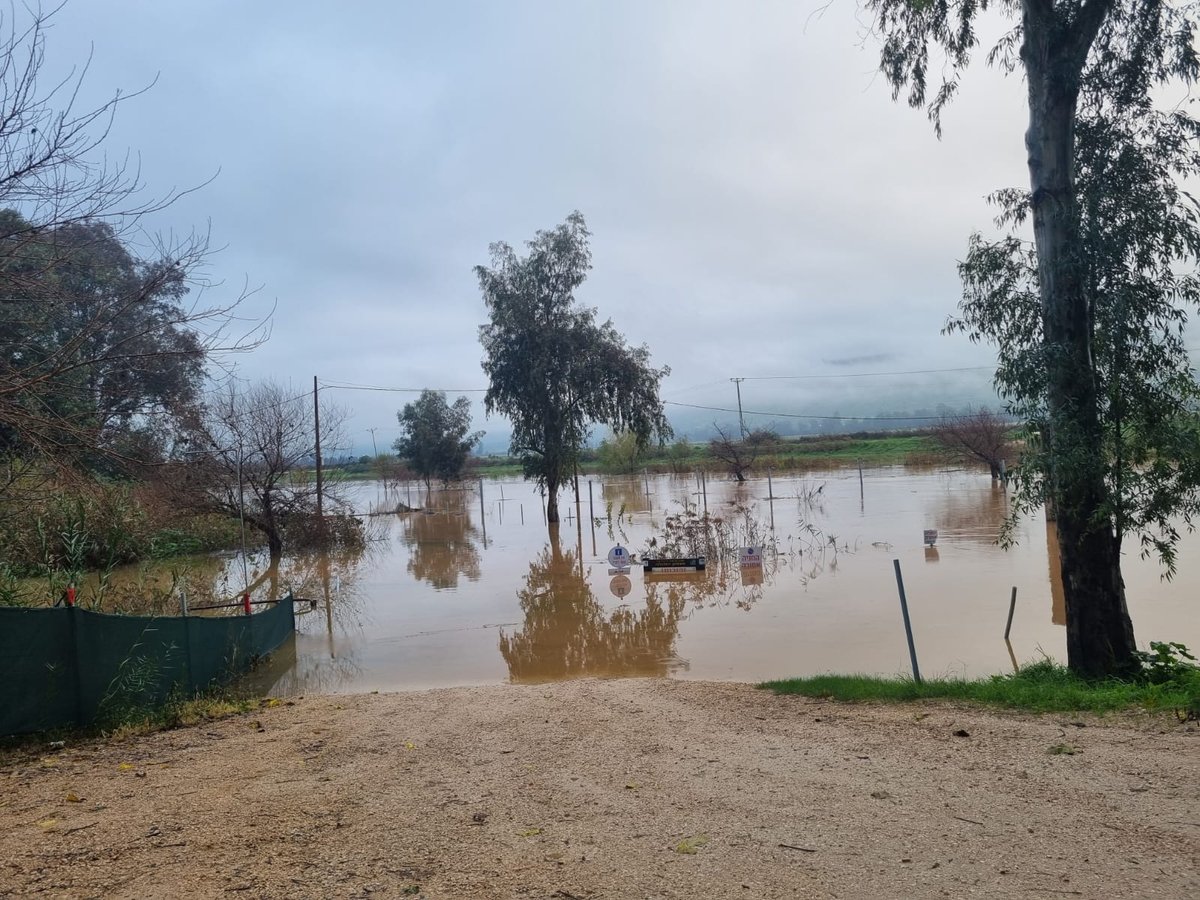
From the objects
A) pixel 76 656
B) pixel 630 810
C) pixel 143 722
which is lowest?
pixel 143 722

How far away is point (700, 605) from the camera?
17.6 metres

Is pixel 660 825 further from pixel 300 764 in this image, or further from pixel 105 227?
pixel 105 227

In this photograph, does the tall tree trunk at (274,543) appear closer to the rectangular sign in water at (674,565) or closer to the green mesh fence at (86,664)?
the rectangular sign in water at (674,565)

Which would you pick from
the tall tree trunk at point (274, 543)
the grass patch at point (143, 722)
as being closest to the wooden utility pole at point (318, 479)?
the tall tree trunk at point (274, 543)

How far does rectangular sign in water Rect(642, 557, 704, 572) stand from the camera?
21.5m

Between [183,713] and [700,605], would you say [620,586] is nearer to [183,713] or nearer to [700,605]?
[700,605]

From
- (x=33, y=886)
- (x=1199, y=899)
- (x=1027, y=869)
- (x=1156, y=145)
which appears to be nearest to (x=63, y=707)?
(x=33, y=886)

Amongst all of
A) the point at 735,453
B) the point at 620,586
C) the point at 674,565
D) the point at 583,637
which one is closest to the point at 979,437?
the point at 735,453

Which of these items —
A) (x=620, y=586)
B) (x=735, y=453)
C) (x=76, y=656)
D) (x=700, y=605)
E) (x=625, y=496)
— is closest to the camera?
(x=76, y=656)

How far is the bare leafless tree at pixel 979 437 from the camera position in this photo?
46531 millimetres

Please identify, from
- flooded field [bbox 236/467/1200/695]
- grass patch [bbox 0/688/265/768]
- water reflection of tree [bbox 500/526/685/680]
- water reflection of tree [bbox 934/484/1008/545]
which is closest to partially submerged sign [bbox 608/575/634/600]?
flooded field [bbox 236/467/1200/695]

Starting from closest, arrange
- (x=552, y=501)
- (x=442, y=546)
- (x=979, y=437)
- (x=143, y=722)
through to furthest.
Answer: (x=143, y=722), (x=442, y=546), (x=552, y=501), (x=979, y=437)

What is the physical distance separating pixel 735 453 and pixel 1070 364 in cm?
4996

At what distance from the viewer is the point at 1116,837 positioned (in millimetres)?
4590
